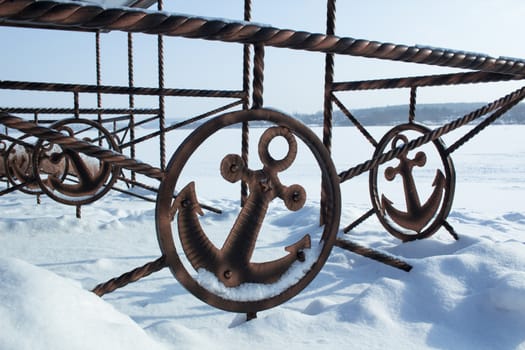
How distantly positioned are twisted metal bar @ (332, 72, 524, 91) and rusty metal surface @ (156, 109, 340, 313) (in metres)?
1.20

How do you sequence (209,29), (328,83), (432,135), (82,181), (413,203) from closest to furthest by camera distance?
(209,29) < (432,135) < (413,203) < (328,83) < (82,181)

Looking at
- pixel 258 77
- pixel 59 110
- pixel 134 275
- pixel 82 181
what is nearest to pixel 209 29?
pixel 258 77

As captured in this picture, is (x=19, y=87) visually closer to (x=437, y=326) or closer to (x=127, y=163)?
(x=127, y=163)

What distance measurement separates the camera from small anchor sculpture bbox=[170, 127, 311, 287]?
1.01 metres

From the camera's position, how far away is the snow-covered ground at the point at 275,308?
92 cm

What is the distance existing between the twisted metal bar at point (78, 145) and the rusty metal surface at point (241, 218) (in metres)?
0.09

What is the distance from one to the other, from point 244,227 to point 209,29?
0.53m

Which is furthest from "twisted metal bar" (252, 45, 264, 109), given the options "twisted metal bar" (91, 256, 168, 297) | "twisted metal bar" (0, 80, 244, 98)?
"twisted metal bar" (0, 80, 244, 98)

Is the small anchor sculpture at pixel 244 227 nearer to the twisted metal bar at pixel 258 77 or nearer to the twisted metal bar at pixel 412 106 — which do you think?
the twisted metal bar at pixel 258 77

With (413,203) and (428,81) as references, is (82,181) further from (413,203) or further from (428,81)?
(428,81)

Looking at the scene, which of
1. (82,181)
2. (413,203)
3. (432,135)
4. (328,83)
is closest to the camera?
(432,135)

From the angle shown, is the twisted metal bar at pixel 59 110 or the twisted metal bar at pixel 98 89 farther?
the twisted metal bar at pixel 59 110

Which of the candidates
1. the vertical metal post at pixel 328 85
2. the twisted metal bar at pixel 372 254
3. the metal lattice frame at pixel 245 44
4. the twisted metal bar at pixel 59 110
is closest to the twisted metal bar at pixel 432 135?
the metal lattice frame at pixel 245 44

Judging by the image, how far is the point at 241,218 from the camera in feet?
3.63
